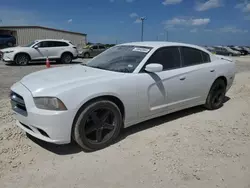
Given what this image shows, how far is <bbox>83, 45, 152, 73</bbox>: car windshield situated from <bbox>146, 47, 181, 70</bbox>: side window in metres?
0.17

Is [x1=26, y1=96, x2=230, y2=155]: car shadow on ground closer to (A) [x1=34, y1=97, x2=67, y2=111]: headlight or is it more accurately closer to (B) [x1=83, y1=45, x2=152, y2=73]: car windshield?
(A) [x1=34, y1=97, x2=67, y2=111]: headlight

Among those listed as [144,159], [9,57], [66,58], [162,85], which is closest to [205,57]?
[162,85]

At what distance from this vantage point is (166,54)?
14.5ft

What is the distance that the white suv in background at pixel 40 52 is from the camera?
14500 mm

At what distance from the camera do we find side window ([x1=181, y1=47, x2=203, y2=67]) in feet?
15.4

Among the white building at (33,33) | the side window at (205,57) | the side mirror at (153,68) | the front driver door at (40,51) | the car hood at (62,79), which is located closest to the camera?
the car hood at (62,79)

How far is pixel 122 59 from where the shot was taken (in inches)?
167

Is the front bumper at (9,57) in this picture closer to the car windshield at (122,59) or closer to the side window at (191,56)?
the car windshield at (122,59)

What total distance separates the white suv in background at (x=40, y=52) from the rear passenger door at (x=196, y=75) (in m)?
12.4

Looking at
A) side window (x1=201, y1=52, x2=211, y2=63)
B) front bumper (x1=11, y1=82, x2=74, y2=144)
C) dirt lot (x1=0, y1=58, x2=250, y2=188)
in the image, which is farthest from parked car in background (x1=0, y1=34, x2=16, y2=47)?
front bumper (x1=11, y1=82, x2=74, y2=144)

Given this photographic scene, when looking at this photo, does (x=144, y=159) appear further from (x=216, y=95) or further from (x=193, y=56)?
(x=216, y=95)

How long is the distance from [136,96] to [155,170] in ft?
3.91

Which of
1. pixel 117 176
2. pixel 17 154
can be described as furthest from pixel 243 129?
pixel 17 154

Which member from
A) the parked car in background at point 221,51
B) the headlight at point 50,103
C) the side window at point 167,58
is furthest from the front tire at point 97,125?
the parked car in background at point 221,51
